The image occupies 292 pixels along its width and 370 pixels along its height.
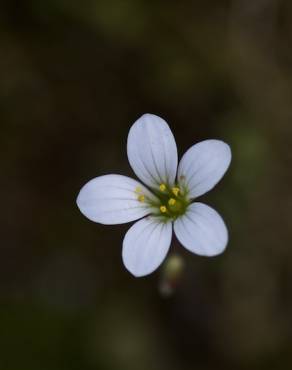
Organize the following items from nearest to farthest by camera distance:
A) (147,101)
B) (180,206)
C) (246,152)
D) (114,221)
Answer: (114,221)
(180,206)
(246,152)
(147,101)

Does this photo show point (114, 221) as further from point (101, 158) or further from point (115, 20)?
point (115, 20)

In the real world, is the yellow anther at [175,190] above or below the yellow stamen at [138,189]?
below

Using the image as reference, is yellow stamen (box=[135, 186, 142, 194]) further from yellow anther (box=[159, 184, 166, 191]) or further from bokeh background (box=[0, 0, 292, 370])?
bokeh background (box=[0, 0, 292, 370])

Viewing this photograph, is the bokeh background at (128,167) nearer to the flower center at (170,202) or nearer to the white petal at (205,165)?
the flower center at (170,202)

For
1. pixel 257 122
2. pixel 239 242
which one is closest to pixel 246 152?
pixel 257 122

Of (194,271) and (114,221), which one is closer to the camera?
(114,221)

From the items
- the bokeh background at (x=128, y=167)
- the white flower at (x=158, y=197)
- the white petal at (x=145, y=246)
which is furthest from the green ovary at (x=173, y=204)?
the bokeh background at (x=128, y=167)
